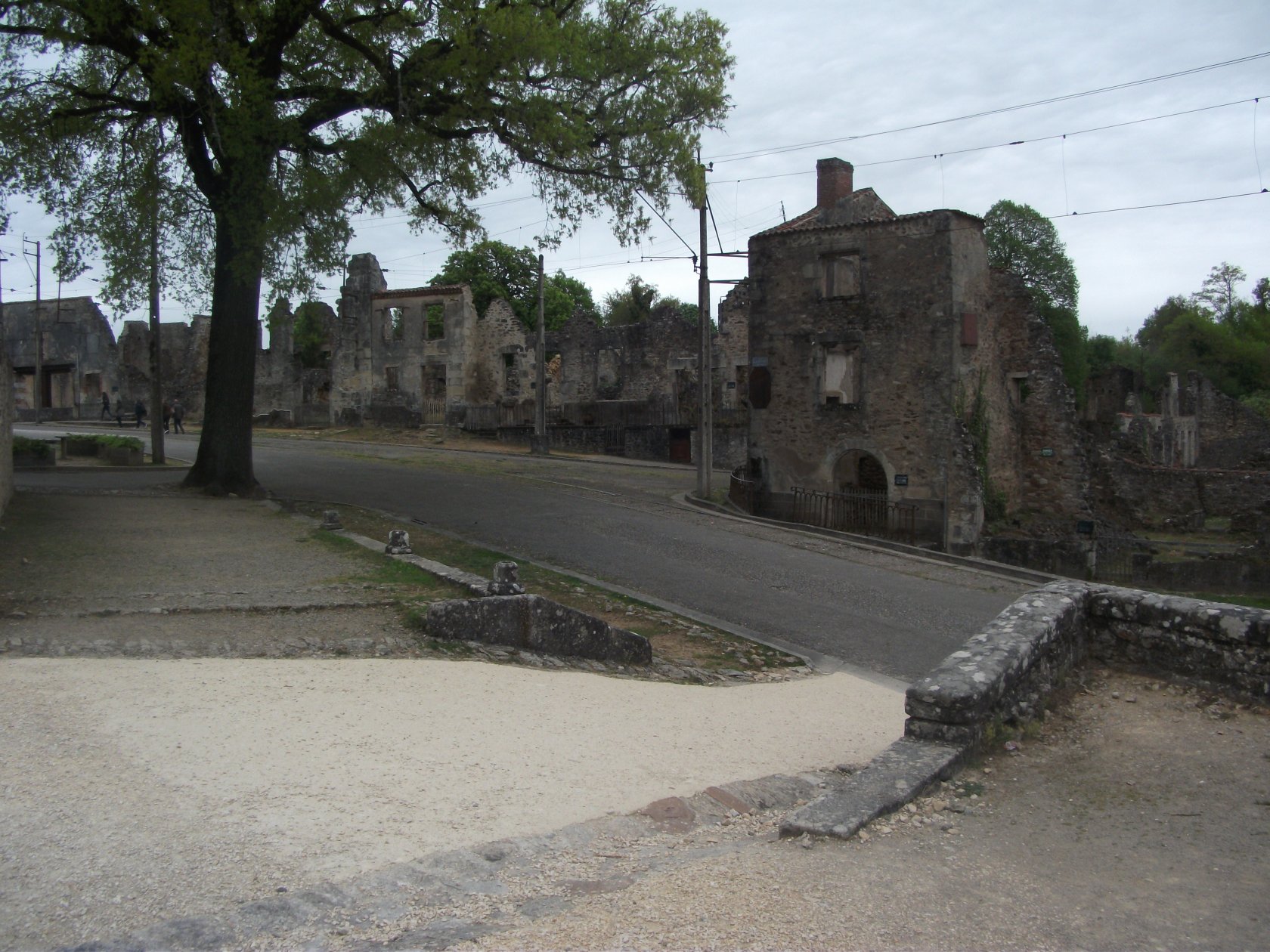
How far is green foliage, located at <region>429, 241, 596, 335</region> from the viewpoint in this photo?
195 ft

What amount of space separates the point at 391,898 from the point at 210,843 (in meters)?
0.91

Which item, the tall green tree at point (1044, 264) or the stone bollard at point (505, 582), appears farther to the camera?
the tall green tree at point (1044, 264)

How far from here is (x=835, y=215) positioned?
29.1m

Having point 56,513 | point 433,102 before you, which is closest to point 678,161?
point 433,102

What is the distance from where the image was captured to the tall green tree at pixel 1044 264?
50.4 meters

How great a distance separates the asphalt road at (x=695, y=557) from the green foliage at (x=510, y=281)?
33.3 m

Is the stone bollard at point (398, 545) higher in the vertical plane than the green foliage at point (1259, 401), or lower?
lower

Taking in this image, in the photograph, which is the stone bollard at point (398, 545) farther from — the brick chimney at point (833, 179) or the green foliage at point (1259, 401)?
the green foliage at point (1259, 401)

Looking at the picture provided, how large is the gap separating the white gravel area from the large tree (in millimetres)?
10883

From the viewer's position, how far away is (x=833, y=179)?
98.2 ft

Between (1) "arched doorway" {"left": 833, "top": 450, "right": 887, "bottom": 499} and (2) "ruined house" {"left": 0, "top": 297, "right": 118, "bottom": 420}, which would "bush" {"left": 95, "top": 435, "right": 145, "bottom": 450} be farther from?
(2) "ruined house" {"left": 0, "top": 297, "right": 118, "bottom": 420}

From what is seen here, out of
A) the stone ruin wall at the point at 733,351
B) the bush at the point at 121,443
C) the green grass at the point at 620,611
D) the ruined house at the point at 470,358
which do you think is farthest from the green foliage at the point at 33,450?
the stone ruin wall at the point at 733,351

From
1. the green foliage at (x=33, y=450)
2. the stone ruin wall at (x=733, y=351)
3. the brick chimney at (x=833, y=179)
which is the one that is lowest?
the green foliage at (x=33, y=450)

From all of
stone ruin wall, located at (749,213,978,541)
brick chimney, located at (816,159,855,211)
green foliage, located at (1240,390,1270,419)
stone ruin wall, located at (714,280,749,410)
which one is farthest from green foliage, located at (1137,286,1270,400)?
stone ruin wall, located at (749,213,978,541)
